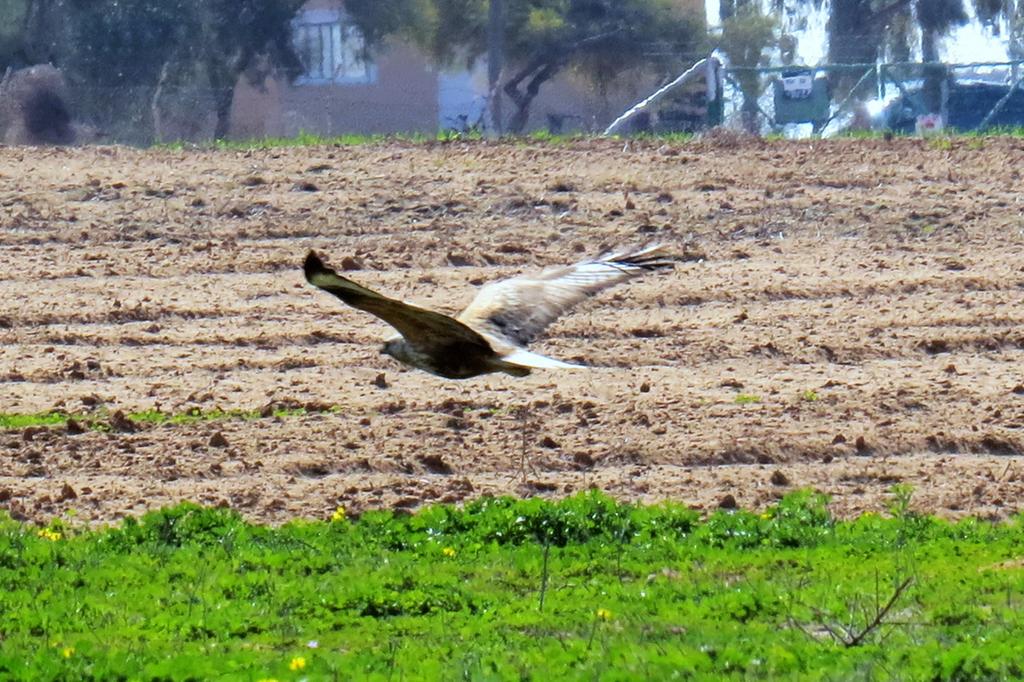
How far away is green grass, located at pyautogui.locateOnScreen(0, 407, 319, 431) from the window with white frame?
21.0 m

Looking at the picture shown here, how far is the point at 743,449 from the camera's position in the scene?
406 inches

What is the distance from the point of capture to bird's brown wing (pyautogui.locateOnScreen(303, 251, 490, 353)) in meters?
6.20

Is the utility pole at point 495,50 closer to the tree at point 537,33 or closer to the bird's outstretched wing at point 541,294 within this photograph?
the tree at point 537,33

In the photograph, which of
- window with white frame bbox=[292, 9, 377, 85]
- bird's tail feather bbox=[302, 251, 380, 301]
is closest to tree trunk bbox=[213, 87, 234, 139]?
window with white frame bbox=[292, 9, 377, 85]

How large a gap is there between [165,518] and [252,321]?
5.20m

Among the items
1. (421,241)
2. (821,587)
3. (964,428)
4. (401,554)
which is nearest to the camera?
(821,587)

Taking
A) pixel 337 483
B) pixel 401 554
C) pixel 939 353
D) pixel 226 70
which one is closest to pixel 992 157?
pixel 939 353

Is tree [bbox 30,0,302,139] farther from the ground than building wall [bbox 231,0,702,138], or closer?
farther from the ground

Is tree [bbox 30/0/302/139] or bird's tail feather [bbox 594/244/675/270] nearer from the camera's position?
bird's tail feather [bbox 594/244/675/270]

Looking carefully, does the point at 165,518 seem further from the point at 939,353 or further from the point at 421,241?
the point at 421,241

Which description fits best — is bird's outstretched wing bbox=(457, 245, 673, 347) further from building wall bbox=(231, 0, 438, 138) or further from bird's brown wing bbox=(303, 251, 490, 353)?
building wall bbox=(231, 0, 438, 138)

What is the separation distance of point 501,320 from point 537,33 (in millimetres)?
23227

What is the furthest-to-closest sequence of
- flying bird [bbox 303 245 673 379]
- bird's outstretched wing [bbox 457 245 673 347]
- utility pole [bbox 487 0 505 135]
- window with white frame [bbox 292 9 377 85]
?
window with white frame [bbox 292 9 377 85] → utility pole [bbox 487 0 505 135] → bird's outstretched wing [bbox 457 245 673 347] → flying bird [bbox 303 245 673 379]

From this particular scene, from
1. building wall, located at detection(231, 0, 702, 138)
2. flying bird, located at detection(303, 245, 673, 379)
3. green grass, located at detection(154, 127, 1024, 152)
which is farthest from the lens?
building wall, located at detection(231, 0, 702, 138)
